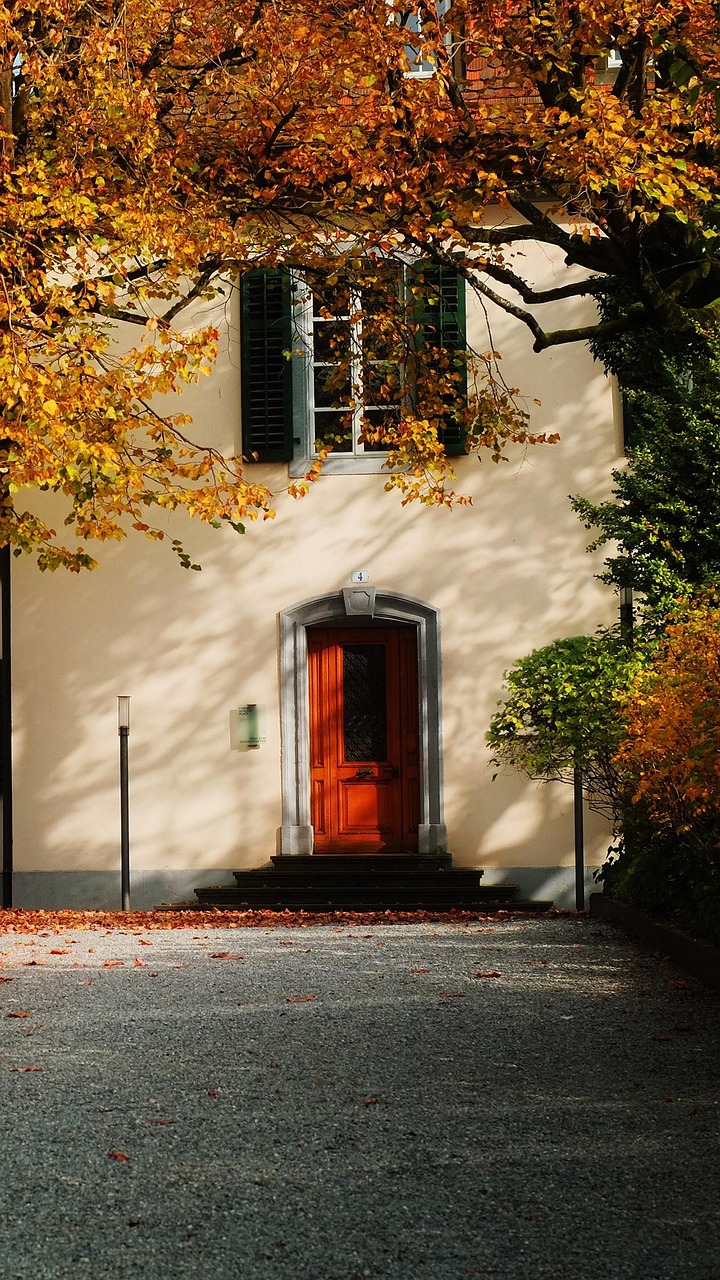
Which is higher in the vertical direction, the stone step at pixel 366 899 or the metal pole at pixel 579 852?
the metal pole at pixel 579 852

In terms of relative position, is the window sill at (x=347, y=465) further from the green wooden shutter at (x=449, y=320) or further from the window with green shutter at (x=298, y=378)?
the green wooden shutter at (x=449, y=320)

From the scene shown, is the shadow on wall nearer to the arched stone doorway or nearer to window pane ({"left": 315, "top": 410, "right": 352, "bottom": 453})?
the arched stone doorway

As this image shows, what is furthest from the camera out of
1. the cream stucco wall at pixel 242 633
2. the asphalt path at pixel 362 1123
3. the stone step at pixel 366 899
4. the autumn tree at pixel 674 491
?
the cream stucco wall at pixel 242 633

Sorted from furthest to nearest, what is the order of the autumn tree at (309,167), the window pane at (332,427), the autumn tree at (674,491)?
the window pane at (332,427) < the autumn tree at (674,491) < the autumn tree at (309,167)

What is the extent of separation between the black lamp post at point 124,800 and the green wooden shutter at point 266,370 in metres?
2.94

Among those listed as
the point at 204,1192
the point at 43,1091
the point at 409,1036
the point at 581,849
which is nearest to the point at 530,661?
the point at 581,849

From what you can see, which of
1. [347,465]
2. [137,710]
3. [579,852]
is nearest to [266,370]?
[347,465]

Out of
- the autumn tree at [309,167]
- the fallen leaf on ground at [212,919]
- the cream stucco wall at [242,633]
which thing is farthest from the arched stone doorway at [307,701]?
the autumn tree at [309,167]

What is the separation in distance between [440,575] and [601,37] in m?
7.02

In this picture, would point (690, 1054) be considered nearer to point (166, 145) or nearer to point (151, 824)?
point (166, 145)

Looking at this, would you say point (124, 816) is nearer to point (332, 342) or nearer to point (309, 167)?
point (332, 342)

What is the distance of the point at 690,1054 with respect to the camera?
5711 millimetres

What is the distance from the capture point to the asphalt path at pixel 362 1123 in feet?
11.0

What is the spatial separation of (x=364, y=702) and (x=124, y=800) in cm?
269
